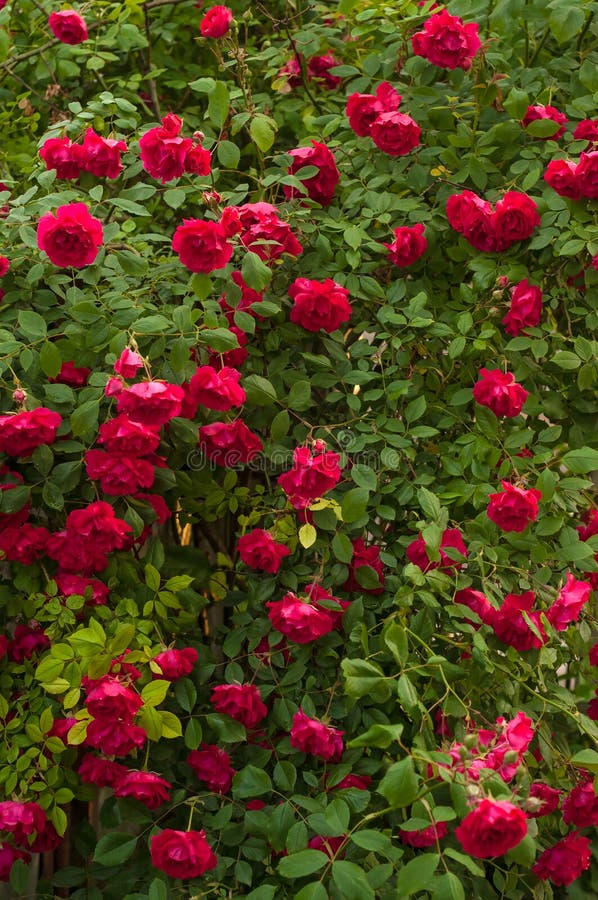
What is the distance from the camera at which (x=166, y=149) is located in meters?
1.62

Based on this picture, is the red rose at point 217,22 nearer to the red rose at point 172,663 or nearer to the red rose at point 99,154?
the red rose at point 99,154

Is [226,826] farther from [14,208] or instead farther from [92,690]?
[14,208]

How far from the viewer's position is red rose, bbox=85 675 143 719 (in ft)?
4.60

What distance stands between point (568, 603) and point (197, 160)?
34.3 inches

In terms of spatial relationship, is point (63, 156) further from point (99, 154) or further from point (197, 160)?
point (197, 160)

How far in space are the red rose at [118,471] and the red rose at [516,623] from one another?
21.3 inches

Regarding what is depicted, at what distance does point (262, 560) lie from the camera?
5.39 ft

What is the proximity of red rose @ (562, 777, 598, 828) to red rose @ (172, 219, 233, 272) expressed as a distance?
959mm

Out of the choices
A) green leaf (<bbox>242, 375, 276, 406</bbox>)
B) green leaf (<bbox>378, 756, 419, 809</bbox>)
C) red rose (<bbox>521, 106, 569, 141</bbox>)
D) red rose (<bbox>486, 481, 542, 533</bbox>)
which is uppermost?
red rose (<bbox>521, 106, 569, 141</bbox>)

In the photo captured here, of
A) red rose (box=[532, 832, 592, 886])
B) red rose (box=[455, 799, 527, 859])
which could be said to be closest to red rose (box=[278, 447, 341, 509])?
red rose (box=[455, 799, 527, 859])

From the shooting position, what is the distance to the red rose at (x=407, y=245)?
1798mm

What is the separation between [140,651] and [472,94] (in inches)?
47.5

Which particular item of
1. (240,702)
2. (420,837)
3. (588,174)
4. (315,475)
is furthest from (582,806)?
(588,174)

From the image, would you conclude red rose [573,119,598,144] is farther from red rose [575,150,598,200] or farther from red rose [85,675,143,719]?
red rose [85,675,143,719]
